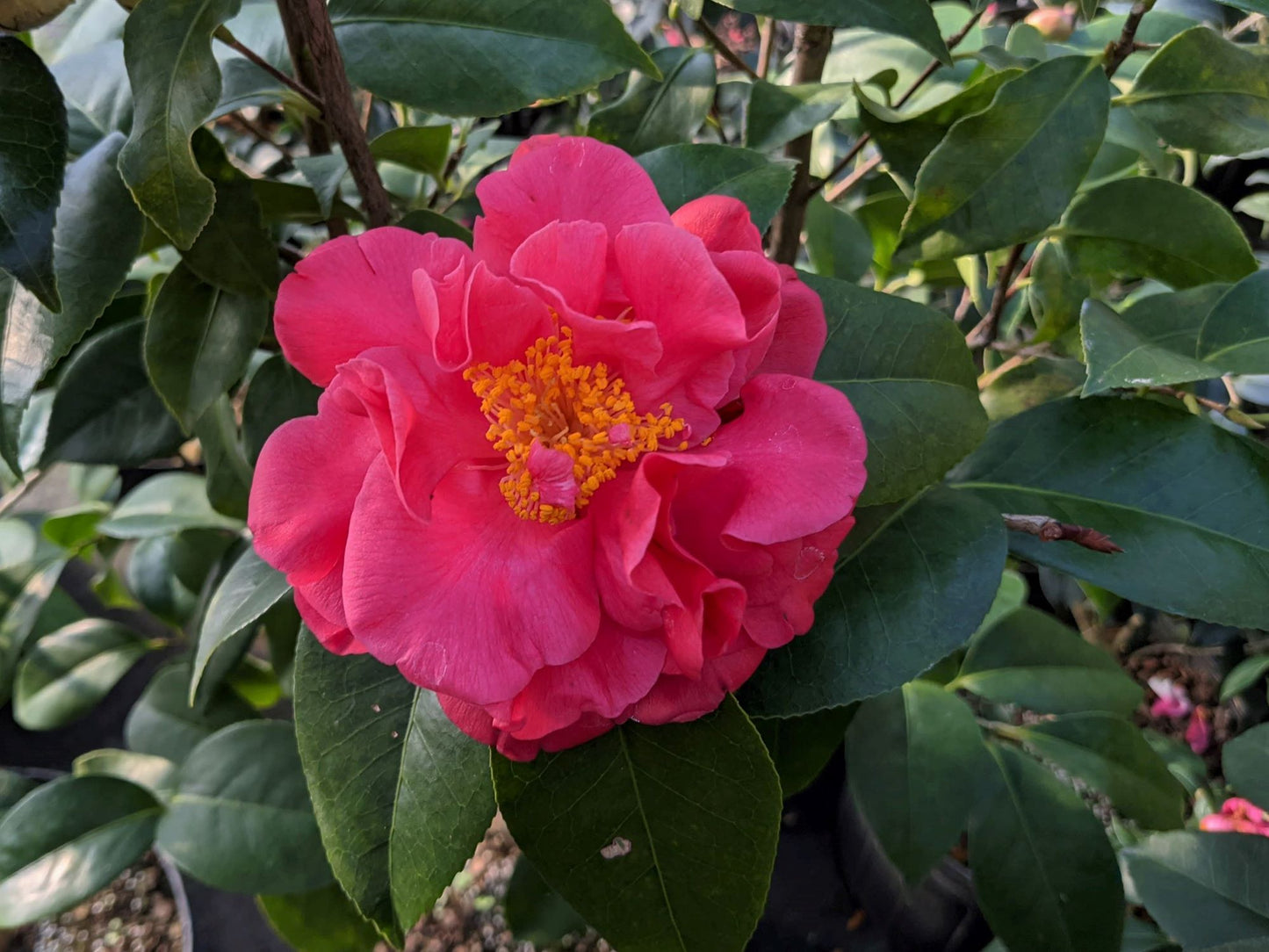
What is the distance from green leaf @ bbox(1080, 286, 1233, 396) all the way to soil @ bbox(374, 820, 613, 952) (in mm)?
955

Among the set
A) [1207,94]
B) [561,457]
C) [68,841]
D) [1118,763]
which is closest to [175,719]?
[68,841]

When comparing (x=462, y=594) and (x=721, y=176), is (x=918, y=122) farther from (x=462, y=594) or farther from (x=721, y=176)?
(x=462, y=594)

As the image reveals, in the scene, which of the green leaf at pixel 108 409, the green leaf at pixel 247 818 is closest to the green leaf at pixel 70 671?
the green leaf at pixel 247 818

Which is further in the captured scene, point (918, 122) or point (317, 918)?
point (317, 918)

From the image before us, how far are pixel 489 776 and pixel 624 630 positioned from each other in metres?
0.15

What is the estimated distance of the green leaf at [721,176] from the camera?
0.56 m

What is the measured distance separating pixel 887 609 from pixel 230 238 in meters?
0.49

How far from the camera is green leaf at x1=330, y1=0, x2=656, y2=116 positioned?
0.54 meters

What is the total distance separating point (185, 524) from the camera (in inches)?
39.0

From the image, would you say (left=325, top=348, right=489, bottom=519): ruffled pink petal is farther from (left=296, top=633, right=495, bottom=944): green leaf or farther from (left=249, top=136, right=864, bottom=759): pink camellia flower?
(left=296, top=633, right=495, bottom=944): green leaf

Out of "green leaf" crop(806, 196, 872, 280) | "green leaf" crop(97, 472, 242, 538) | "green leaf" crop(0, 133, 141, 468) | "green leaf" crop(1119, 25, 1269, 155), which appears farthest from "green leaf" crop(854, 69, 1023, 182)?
"green leaf" crop(97, 472, 242, 538)

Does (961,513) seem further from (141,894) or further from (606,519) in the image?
(141,894)

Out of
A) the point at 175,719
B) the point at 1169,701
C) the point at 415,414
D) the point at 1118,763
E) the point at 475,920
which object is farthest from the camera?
the point at 1169,701

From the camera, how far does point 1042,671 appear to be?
1020mm
